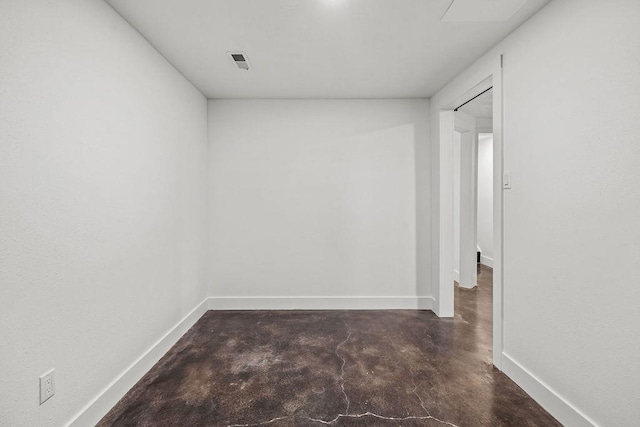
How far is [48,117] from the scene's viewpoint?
1361 millimetres

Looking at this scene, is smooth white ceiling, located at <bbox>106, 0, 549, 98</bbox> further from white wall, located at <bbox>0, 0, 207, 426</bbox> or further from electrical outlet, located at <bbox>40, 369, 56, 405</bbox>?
electrical outlet, located at <bbox>40, 369, 56, 405</bbox>

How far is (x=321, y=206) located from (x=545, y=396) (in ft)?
8.08

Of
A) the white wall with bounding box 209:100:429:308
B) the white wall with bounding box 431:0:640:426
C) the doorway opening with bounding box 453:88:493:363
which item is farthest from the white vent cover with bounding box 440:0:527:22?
the doorway opening with bounding box 453:88:493:363

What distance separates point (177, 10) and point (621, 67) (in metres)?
2.46

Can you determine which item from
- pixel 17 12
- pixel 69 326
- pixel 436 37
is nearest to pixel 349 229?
pixel 436 37

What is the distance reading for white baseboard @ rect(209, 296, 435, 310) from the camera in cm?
338

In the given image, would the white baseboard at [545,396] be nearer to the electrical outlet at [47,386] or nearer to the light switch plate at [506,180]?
the light switch plate at [506,180]

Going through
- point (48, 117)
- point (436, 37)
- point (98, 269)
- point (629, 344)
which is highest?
point (436, 37)

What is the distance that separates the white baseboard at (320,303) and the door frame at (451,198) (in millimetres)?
347

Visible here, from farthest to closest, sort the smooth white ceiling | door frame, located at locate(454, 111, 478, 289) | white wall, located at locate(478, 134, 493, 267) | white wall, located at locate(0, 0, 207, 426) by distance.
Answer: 1. white wall, located at locate(478, 134, 493, 267)
2. door frame, located at locate(454, 111, 478, 289)
3. the smooth white ceiling
4. white wall, located at locate(0, 0, 207, 426)

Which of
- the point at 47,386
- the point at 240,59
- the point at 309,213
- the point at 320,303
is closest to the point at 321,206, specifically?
the point at 309,213

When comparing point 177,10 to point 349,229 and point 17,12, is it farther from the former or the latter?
point 349,229

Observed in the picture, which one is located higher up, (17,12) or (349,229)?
(17,12)

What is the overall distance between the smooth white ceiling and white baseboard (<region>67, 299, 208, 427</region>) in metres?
2.37
